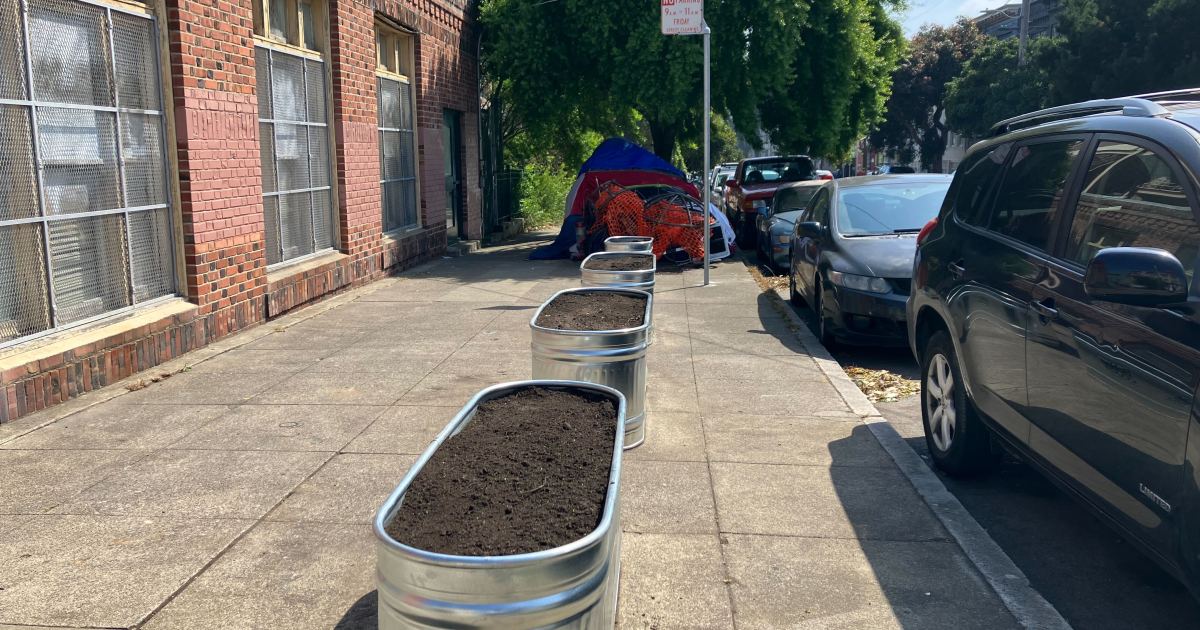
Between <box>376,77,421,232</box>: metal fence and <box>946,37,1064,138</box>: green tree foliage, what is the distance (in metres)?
30.2

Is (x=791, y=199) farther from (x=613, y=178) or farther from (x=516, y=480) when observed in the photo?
(x=516, y=480)

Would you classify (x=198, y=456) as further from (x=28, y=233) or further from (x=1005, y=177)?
(x=1005, y=177)

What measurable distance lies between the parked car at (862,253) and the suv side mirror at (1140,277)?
5128mm

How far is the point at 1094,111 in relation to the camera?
4.51 metres

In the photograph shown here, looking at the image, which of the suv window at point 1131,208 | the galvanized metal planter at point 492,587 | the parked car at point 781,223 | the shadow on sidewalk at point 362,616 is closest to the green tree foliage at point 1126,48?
the parked car at point 781,223

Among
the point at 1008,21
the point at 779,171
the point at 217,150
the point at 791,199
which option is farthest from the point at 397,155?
the point at 1008,21

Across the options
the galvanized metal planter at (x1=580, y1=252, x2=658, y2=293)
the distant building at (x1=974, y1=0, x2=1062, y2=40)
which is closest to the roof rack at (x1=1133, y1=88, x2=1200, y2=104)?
the galvanized metal planter at (x1=580, y1=252, x2=658, y2=293)

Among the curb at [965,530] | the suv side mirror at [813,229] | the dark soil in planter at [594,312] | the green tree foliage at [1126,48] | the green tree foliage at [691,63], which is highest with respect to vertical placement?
the green tree foliage at [1126,48]

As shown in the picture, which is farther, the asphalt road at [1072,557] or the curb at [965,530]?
the asphalt road at [1072,557]

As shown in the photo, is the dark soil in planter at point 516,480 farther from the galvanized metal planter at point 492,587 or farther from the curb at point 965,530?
the curb at point 965,530

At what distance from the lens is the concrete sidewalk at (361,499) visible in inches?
149

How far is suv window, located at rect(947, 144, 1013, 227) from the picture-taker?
524 cm

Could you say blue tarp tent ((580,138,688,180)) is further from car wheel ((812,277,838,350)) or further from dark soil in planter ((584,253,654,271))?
dark soil in planter ((584,253,654,271))

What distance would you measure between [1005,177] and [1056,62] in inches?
1263
